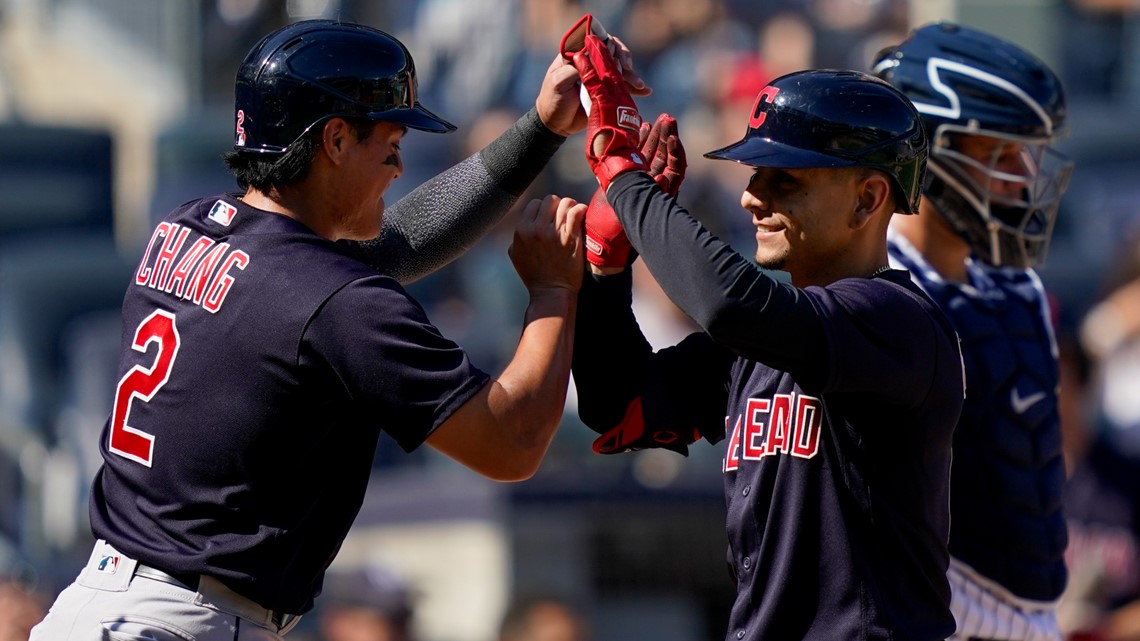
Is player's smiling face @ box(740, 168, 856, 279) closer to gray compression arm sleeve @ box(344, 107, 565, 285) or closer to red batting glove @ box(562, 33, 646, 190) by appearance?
red batting glove @ box(562, 33, 646, 190)

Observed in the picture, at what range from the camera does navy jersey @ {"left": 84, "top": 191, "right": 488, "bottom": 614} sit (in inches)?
115

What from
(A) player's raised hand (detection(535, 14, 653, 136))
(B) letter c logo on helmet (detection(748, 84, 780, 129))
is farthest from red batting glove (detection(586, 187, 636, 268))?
(B) letter c logo on helmet (detection(748, 84, 780, 129))

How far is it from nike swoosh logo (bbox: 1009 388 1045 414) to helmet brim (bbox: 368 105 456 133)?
4.70ft

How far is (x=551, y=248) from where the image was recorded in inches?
127

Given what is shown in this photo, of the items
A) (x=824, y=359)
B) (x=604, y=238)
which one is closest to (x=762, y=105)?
(x=604, y=238)

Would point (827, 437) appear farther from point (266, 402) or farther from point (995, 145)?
point (995, 145)

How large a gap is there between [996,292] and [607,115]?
4.32 feet

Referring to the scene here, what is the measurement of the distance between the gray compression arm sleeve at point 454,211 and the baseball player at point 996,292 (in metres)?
0.92

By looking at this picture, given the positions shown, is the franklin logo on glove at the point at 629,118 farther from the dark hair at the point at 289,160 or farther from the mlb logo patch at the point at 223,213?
the mlb logo patch at the point at 223,213

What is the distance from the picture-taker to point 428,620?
22.2 feet

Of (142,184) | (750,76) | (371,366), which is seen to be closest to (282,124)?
(371,366)

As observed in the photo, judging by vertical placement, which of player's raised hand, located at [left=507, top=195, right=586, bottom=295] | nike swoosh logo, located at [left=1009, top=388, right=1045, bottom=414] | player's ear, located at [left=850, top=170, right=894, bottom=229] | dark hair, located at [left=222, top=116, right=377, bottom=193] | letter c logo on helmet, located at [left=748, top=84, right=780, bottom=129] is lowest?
nike swoosh logo, located at [left=1009, top=388, right=1045, bottom=414]

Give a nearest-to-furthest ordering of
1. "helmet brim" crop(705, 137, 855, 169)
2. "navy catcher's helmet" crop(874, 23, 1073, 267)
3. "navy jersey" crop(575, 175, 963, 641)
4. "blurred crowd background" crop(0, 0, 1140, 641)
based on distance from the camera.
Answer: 1. "navy jersey" crop(575, 175, 963, 641)
2. "helmet brim" crop(705, 137, 855, 169)
3. "navy catcher's helmet" crop(874, 23, 1073, 267)
4. "blurred crowd background" crop(0, 0, 1140, 641)

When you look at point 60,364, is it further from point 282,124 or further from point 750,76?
point 282,124
